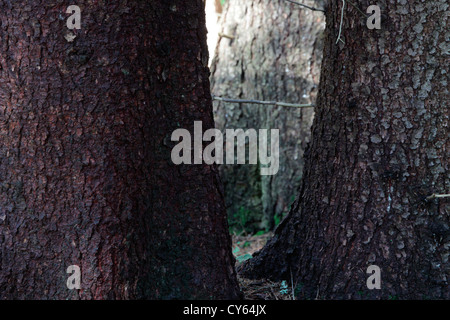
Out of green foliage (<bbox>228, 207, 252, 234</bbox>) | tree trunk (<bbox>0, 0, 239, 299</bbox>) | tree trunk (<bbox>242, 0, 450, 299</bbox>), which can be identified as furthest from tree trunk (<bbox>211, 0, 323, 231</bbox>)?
tree trunk (<bbox>0, 0, 239, 299</bbox>)

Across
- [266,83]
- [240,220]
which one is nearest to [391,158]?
[266,83]

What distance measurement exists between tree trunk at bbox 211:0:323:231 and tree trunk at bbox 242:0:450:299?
1.83m

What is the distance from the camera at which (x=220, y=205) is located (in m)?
2.31

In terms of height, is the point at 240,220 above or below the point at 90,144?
below

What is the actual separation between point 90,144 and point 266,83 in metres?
2.62

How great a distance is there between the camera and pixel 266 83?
4441 mm

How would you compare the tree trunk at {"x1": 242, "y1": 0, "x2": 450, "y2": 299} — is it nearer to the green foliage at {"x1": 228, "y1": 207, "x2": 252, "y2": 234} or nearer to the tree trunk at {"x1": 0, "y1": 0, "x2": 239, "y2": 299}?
the tree trunk at {"x1": 0, "y1": 0, "x2": 239, "y2": 299}

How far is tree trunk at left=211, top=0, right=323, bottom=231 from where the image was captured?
4.35 meters

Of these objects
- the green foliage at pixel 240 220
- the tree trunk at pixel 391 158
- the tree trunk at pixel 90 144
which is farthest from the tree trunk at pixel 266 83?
the tree trunk at pixel 90 144

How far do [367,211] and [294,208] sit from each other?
42cm

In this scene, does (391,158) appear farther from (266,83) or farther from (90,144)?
(266,83)

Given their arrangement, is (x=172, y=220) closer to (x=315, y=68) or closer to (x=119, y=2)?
(x=119, y=2)

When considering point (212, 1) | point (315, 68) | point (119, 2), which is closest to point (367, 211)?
point (119, 2)

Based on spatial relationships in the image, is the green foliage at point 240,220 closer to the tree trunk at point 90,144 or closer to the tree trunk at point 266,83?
the tree trunk at point 266,83
